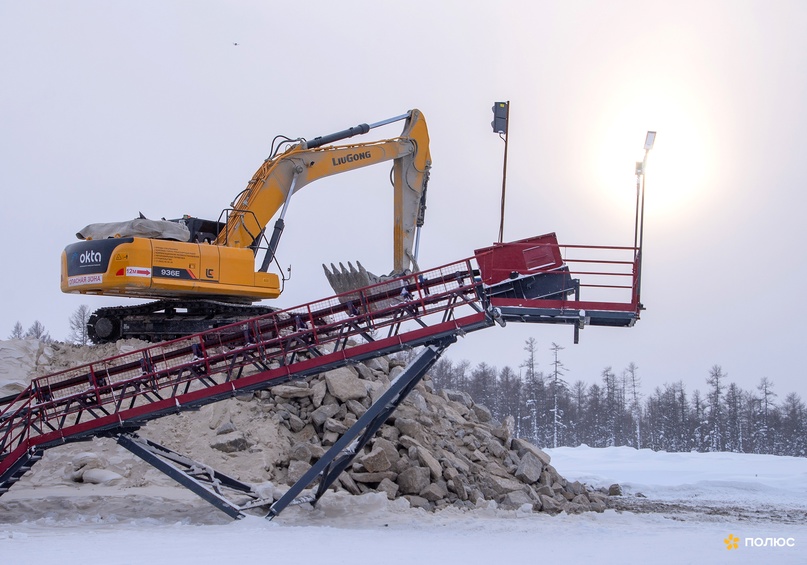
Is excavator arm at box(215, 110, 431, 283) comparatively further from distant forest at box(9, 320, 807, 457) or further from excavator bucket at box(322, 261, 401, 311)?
distant forest at box(9, 320, 807, 457)

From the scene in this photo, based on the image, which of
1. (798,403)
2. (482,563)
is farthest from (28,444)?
(798,403)

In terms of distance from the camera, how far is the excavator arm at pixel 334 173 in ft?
61.9

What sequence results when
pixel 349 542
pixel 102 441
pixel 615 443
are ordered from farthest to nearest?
pixel 615 443 < pixel 102 441 < pixel 349 542

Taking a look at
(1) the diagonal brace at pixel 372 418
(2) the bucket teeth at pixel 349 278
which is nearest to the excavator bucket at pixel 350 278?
(2) the bucket teeth at pixel 349 278

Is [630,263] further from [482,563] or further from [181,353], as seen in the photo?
[181,353]

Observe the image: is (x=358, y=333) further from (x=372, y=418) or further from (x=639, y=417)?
(x=639, y=417)

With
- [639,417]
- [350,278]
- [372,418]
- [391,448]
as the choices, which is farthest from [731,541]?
[639,417]

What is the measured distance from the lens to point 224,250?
1759 centimetres

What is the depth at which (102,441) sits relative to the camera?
15.1 m

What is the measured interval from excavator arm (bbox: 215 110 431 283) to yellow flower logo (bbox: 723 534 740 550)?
9.10 meters

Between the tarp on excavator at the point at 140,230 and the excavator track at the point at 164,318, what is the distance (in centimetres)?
171

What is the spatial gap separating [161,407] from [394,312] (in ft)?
12.3

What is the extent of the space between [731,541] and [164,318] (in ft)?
40.1

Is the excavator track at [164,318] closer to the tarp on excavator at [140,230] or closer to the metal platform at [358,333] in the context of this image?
the tarp on excavator at [140,230]
